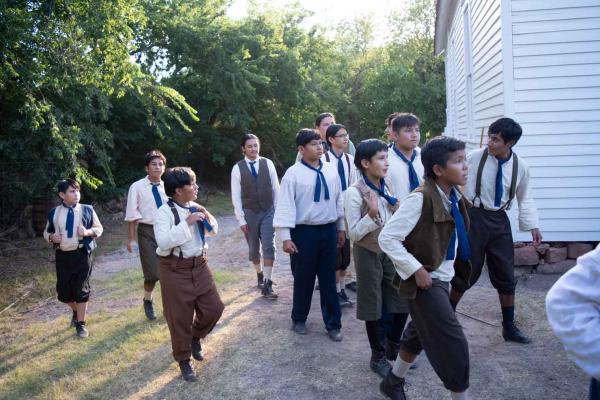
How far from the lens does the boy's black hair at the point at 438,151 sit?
304 centimetres

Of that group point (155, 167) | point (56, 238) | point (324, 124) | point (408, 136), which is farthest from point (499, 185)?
point (56, 238)

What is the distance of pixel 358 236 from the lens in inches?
158

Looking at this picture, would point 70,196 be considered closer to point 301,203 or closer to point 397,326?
point 301,203

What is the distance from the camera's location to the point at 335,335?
4844 millimetres

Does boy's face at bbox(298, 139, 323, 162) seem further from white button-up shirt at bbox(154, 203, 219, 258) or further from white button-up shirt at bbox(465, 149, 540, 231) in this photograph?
white button-up shirt at bbox(465, 149, 540, 231)

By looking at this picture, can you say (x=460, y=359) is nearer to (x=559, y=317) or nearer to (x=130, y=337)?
(x=559, y=317)

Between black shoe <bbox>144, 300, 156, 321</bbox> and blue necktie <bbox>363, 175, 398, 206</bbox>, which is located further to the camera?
black shoe <bbox>144, 300, 156, 321</bbox>

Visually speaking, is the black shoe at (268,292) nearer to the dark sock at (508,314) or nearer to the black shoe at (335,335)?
the black shoe at (335,335)

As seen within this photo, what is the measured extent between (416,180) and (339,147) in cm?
141

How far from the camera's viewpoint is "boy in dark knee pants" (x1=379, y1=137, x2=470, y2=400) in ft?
9.80

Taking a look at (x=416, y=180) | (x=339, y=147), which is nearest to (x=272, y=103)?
(x=339, y=147)

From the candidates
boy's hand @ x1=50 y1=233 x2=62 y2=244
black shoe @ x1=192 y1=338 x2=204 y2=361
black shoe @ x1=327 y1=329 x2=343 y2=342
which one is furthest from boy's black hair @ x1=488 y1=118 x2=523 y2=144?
boy's hand @ x1=50 y1=233 x2=62 y2=244

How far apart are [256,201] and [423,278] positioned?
12.3 ft

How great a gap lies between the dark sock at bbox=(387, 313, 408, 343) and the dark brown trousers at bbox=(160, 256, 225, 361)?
1434mm
